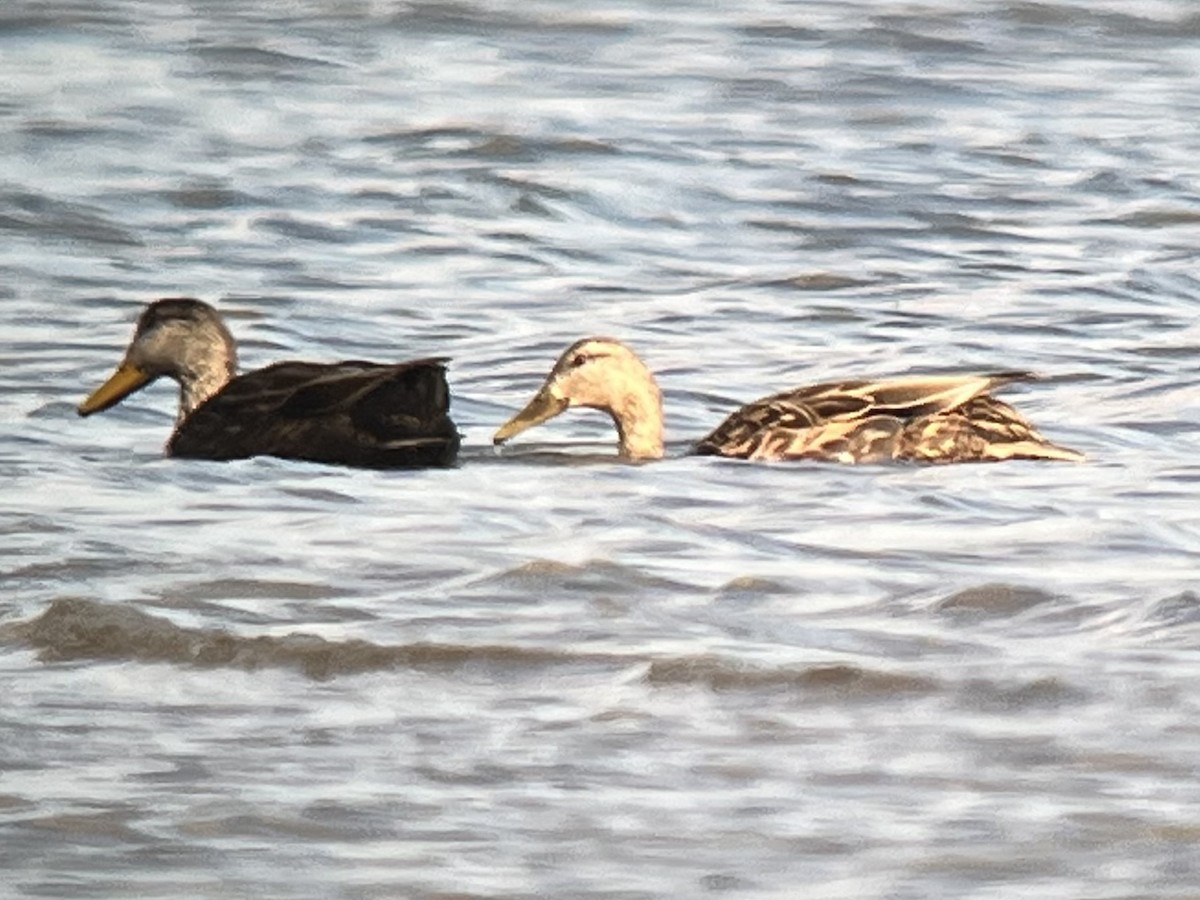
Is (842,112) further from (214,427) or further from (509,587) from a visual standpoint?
(509,587)

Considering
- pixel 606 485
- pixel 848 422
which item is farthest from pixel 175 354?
pixel 848 422

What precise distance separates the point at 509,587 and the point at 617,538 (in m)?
0.49

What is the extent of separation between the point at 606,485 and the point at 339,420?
61 centimetres

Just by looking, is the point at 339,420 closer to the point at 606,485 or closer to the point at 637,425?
the point at 606,485

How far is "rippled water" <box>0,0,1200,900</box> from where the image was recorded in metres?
4.43

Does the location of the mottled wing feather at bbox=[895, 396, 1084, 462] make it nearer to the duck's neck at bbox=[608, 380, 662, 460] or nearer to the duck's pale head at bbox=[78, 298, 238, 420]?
the duck's neck at bbox=[608, 380, 662, 460]

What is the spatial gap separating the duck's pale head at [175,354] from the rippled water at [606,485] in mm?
77

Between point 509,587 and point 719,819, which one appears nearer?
point 719,819

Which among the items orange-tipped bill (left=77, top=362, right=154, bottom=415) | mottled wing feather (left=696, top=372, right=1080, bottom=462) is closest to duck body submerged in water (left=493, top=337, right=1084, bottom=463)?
mottled wing feather (left=696, top=372, right=1080, bottom=462)

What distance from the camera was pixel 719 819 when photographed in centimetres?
441

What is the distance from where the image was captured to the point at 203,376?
795cm

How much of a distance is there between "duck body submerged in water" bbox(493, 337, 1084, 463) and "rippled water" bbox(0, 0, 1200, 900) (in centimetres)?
13

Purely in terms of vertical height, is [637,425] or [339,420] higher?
[339,420]

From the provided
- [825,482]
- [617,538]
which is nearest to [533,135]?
[825,482]
